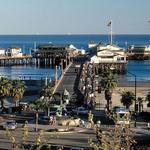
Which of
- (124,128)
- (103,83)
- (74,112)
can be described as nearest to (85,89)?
(103,83)

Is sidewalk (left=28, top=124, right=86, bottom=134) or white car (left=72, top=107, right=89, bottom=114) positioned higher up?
sidewalk (left=28, top=124, right=86, bottom=134)

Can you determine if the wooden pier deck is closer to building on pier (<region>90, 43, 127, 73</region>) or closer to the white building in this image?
building on pier (<region>90, 43, 127, 73</region>)

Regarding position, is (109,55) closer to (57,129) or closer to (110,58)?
(110,58)

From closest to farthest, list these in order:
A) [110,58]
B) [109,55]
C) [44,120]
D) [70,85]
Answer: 1. [44,120]
2. [70,85]
3. [110,58]
4. [109,55]

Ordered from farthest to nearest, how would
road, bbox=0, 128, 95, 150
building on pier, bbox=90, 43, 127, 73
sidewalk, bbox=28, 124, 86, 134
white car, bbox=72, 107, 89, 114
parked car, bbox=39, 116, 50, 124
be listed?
building on pier, bbox=90, 43, 127, 73 < white car, bbox=72, 107, 89, 114 < parked car, bbox=39, 116, 50, 124 < sidewalk, bbox=28, 124, 86, 134 < road, bbox=0, 128, 95, 150

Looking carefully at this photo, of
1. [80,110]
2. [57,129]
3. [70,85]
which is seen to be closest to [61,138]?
[57,129]

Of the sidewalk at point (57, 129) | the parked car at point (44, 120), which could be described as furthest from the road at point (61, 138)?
the parked car at point (44, 120)

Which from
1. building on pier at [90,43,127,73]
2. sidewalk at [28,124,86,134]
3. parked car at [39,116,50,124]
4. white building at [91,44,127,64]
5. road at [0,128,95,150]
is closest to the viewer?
road at [0,128,95,150]

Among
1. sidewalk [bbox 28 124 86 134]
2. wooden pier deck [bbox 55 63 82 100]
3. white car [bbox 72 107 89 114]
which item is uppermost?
sidewalk [bbox 28 124 86 134]

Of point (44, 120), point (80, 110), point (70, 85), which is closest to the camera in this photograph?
point (44, 120)

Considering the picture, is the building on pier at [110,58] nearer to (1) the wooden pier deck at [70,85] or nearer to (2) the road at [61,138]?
(1) the wooden pier deck at [70,85]

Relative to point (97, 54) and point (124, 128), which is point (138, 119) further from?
point (97, 54)

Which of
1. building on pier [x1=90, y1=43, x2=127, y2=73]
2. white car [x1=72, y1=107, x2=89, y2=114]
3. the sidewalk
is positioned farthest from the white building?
the sidewalk

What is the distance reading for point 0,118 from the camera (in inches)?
2434
